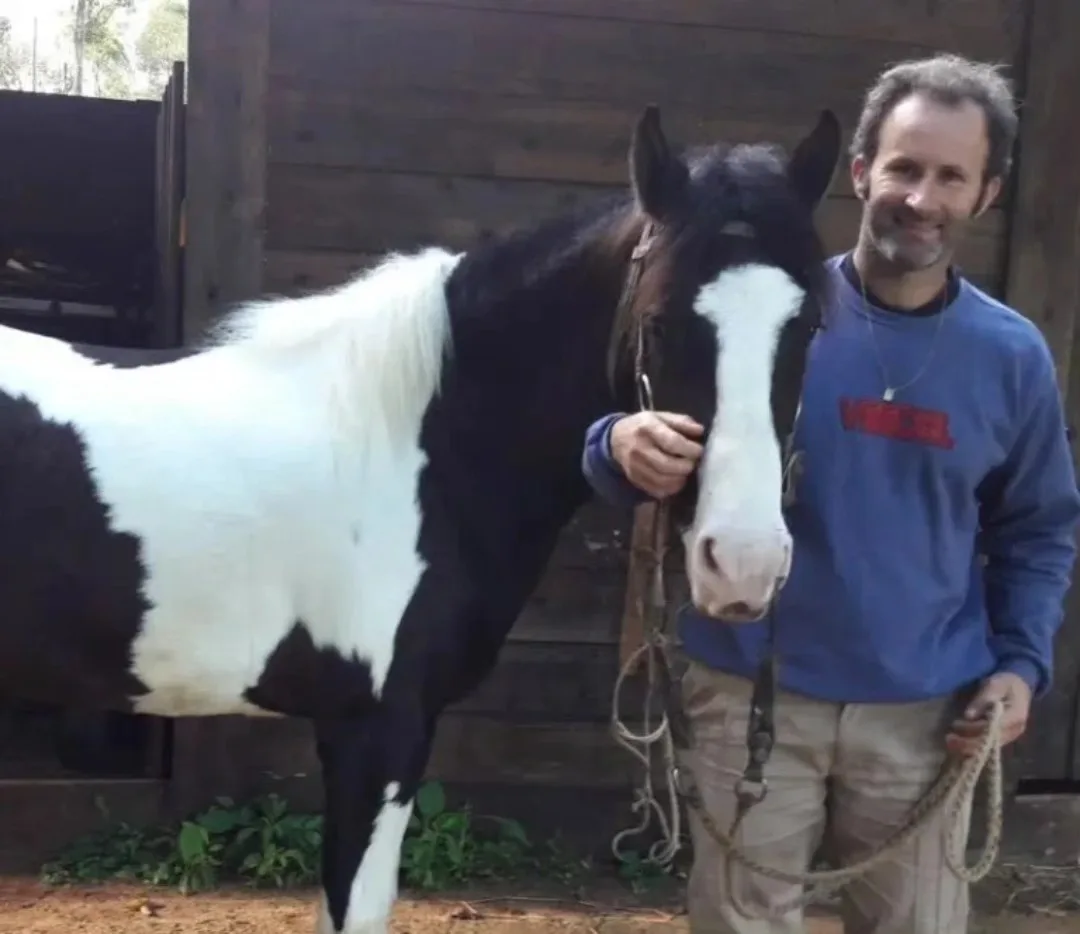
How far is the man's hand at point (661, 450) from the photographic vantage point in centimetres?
164

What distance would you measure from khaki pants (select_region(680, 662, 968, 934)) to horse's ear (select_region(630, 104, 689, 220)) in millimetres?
781

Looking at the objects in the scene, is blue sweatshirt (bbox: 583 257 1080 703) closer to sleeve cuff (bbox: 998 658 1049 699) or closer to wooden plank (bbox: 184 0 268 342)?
sleeve cuff (bbox: 998 658 1049 699)

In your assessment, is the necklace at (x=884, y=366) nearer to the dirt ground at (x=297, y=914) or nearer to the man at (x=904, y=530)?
the man at (x=904, y=530)

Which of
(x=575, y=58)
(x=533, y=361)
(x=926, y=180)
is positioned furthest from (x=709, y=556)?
(x=575, y=58)

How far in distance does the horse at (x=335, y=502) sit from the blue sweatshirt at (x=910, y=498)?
1.51 ft

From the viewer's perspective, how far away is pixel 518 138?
338 centimetres

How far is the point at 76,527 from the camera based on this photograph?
7.21 ft

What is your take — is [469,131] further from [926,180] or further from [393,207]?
[926,180]

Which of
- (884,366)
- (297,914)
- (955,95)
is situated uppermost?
(955,95)

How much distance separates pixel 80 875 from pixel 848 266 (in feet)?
8.89

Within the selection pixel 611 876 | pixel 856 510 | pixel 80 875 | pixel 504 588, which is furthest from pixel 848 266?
pixel 80 875

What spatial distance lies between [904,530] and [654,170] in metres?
0.69

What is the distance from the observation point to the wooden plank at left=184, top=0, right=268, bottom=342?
317 centimetres

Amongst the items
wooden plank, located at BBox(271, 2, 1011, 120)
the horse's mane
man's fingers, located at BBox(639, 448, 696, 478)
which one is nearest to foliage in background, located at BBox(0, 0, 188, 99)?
wooden plank, located at BBox(271, 2, 1011, 120)
